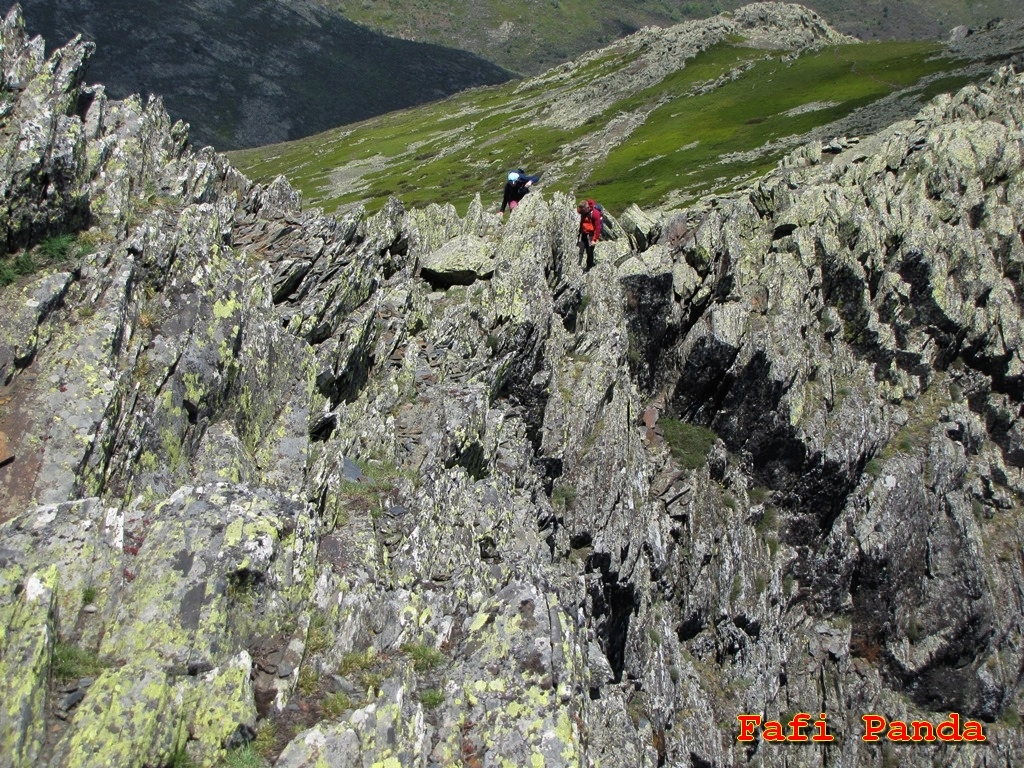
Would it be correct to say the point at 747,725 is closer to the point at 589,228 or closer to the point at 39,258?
the point at 589,228

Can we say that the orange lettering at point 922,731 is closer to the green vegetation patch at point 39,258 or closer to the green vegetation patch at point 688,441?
the green vegetation patch at point 688,441

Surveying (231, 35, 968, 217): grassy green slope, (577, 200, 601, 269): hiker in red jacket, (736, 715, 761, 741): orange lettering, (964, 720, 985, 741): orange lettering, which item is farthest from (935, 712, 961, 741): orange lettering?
(231, 35, 968, 217): grassy green slope

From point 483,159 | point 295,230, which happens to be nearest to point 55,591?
point 295,230

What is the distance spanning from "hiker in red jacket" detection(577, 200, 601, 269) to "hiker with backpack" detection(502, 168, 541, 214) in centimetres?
511

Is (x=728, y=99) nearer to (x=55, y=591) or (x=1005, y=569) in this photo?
(x=1005, y=569)

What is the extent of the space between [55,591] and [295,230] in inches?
883

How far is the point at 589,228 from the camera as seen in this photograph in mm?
53531

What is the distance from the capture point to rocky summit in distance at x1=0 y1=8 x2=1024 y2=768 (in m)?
12.5

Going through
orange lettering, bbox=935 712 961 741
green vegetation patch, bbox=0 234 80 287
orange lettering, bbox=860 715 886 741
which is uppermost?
green vegetation patch, bbox=0 234 80 287

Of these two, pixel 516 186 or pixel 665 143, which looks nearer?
pixel 516 186

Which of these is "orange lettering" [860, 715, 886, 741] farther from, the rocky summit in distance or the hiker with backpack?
the hiker with backpack

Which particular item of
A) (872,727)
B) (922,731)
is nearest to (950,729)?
(922,731)

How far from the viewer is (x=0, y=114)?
21.7 m

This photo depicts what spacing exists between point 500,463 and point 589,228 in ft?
89.7
